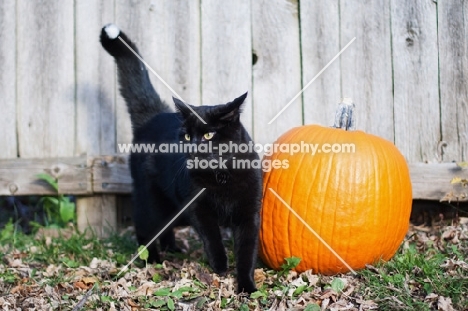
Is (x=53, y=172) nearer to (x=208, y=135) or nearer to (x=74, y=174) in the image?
(x=74, y=174)

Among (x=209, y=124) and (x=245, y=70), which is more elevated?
(x=245, y=70)

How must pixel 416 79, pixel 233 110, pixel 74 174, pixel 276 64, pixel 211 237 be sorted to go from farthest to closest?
pixel 74 174 < pixel 276 64 < pixel 416 79 < pixel 211 237 < pixel 233 110

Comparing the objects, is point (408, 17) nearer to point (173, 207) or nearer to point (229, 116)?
point (229, 116)

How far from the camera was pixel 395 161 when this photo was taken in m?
3.08

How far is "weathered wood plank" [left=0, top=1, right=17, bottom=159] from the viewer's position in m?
4.09

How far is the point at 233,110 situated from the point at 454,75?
5.68ft

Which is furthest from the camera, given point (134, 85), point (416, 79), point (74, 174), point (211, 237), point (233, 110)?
point (74, 174)

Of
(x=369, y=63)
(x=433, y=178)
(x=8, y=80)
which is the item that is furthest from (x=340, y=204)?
(x=8, y=80)

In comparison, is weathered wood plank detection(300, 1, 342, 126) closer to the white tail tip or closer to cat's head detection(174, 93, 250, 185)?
cat's head detection(174, 93, 250, 185)

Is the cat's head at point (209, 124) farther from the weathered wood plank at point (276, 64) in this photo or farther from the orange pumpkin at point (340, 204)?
the weathered wood plank at point (276, 64)

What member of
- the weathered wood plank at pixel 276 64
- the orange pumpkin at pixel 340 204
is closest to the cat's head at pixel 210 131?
the orange pumpkin at pixel 340 204

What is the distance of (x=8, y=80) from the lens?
162 inches

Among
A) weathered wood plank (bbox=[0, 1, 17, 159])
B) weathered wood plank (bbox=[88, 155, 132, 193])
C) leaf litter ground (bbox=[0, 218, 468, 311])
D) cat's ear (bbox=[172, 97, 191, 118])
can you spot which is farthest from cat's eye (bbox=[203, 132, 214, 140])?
weathered wood plank (bbox=[0, 1, 17, 159])

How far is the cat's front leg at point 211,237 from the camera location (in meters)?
3.02
